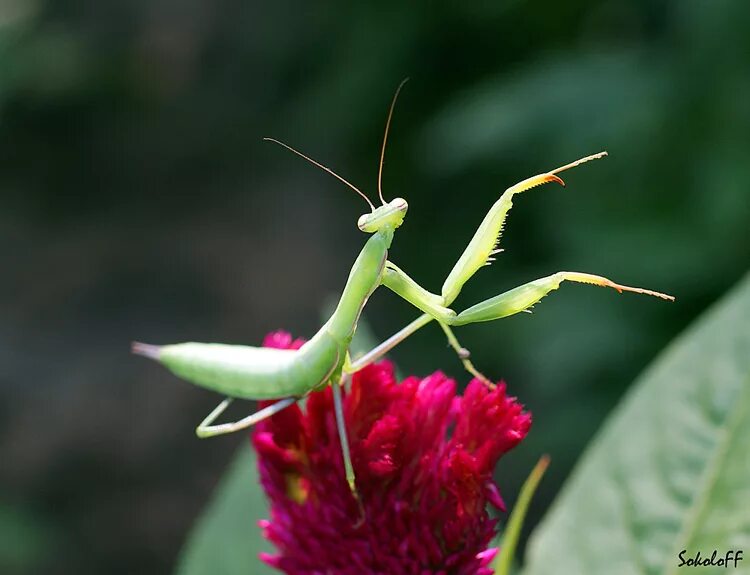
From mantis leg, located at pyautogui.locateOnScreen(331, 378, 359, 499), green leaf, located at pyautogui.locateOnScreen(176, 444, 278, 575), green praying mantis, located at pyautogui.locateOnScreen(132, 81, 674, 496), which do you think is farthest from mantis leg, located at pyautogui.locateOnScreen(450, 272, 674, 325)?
green leaf, located at pyautogui.locateOnScreen(176, 444, 278, 575)

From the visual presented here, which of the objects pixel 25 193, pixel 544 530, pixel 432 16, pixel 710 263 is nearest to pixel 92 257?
pixel 25 193

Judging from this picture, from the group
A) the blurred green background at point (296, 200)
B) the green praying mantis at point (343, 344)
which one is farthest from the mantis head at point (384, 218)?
the blurred green background at point (296, 200)

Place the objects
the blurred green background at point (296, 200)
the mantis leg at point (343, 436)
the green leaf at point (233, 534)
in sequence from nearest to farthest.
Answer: the mantis leg at point (343, 436)
the green leaf at point (233, 534)
the blurred green background at point (296, 200)

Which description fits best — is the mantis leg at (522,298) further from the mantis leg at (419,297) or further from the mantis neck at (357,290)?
the mantis neck at (357,290)

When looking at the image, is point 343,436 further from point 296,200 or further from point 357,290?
point 296,200
